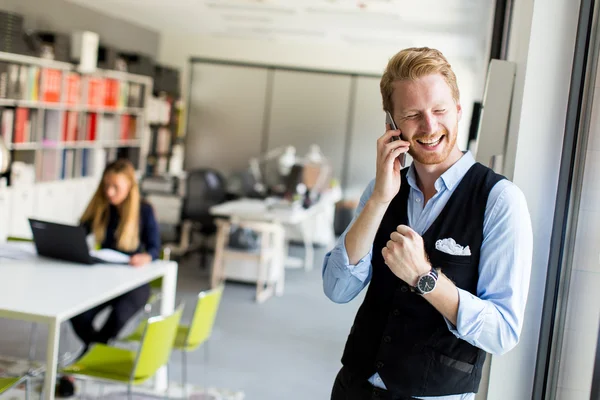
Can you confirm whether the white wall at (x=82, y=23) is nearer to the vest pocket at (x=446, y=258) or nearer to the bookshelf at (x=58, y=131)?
the bookshelf at (x=58, y=131)

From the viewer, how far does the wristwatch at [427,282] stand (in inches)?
57.7

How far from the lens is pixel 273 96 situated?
1211 centimetres

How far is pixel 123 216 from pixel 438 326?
3122mm

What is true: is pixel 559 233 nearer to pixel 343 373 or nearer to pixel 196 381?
pixel 343 373

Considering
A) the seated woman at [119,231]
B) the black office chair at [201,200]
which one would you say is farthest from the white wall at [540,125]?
the black office chair at [201,200]

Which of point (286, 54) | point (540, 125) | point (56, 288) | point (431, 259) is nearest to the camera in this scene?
point (431, 259)

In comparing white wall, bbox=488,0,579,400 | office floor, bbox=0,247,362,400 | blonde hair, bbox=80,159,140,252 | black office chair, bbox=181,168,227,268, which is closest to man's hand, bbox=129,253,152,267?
blonde hair, bbox=80,159,140,252

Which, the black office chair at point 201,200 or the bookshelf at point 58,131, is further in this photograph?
the black office chair at point 201,200

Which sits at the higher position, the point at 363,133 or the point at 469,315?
the point at 363,133

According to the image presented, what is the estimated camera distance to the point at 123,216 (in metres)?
4.39

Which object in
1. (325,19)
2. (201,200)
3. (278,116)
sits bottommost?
(201,200)

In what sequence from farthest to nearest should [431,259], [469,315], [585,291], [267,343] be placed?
[267,343]
[585,291]
[431,259]
[469,315]

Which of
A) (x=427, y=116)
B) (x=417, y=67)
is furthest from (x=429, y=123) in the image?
(x=417, y=67)

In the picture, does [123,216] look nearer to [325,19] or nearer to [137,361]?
[137,361]
